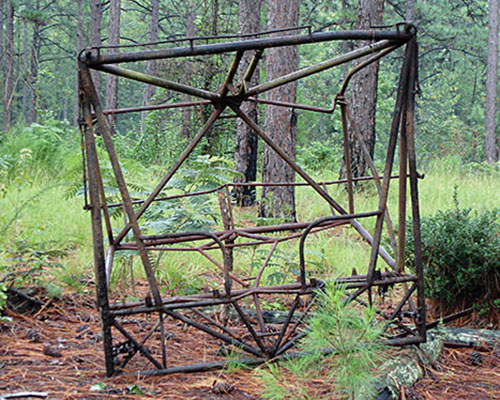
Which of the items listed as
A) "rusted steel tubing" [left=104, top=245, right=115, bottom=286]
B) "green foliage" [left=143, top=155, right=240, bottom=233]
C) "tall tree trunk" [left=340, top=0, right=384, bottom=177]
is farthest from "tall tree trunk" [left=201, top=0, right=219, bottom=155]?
"rusted steel tubing" [left=104, top=245, right=115, bottom=286]

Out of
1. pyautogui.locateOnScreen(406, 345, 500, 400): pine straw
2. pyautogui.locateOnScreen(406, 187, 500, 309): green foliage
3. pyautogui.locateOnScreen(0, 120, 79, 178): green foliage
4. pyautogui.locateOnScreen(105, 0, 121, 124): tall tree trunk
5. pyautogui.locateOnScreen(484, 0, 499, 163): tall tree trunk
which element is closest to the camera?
pyautogui.locateOnScreen(406, 345, 500, 400): pine straw

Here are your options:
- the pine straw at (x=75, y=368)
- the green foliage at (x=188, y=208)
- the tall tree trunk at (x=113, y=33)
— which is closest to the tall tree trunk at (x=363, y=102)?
the green foliage at (x=188, y=208)

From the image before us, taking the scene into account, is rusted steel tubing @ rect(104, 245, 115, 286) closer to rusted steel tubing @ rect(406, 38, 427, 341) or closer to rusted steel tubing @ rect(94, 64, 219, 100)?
rusted steel tubing @ rect(94, 64, 219, 100)

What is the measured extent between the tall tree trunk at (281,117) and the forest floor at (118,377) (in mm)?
3330

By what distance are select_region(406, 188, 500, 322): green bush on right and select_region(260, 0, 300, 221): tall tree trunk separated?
3053mm

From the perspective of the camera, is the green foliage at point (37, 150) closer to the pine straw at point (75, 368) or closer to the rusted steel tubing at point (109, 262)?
the pine straw at point (75, 368)

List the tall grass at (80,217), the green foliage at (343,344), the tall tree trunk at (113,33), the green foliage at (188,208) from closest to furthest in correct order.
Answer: the green foliage at (343,344)
the green foliage at (188,208)
the tall grass at (80,217)
the tall tree trunk at (113,33)

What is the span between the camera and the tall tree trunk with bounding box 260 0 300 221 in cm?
670

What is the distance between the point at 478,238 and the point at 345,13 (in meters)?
12.4

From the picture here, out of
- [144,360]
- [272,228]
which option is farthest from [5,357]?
[272,228]

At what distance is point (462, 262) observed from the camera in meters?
3.52

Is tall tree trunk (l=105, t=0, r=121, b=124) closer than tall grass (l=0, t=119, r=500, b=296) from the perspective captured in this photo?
No

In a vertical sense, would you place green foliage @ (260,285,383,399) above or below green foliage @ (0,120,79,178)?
below

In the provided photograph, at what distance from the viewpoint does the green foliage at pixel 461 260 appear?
11.3 feet
